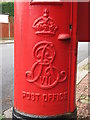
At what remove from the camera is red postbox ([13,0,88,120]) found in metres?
2.17

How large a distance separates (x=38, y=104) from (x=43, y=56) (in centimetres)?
43

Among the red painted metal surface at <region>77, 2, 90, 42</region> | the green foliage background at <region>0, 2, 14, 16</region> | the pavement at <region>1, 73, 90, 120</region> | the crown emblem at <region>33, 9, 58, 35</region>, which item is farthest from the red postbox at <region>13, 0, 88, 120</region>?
the green foliage background at <region>0, 2, 14, 16</region>

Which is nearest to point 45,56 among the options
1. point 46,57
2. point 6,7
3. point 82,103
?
point 46,57

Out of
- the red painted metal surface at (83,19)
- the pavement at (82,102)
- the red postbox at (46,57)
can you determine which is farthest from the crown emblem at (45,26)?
the pavement at (82,102)

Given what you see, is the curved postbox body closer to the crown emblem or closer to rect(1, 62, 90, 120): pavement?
the crown emblem

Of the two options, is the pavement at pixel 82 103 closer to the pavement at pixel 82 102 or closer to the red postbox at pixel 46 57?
the pavement at pixel 82 102

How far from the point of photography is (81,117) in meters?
2.98

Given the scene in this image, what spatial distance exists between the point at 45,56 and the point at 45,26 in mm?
256

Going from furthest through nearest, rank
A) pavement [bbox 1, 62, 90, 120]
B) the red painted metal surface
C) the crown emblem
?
1. pavement [bbox 1, 62, 90, 120]
2. the red painted metal surface
3. the crown emblem

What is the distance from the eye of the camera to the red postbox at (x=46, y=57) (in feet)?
7.11

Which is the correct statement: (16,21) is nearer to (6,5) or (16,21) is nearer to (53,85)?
(53,85)

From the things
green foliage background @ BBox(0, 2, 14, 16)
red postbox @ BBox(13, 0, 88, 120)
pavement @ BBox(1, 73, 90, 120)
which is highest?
green foliage background @ BBox(0, 2, 14, 16)

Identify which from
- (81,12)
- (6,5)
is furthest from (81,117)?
(6,5)

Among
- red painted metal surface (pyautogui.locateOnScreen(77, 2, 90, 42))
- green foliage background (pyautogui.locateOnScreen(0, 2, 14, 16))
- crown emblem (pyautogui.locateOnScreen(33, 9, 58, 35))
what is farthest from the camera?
green foliage background (pyautogui.locateOnScreen(0, 2, 14, 16))
